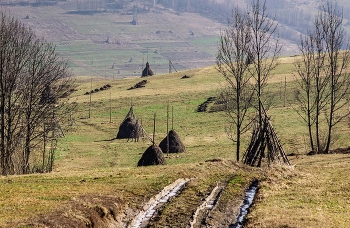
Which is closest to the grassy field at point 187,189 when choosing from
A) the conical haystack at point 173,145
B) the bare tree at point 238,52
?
the conical haystack at point 173,145

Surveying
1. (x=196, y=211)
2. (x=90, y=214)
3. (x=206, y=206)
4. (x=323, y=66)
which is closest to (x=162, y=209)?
(x=196, y=211)

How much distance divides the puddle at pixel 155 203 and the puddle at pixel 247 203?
11.8ft

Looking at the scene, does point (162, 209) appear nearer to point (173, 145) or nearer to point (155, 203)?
point (155, 203)

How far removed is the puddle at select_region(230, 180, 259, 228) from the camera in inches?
993

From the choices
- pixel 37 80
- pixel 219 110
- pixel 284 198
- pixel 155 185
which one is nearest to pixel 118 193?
pixel 155 185

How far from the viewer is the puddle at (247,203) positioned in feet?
82.8

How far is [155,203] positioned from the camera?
91.8 ft

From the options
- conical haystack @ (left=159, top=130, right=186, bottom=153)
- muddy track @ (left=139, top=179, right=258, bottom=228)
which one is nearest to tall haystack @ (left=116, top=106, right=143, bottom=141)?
conical haystack @ (left=159, top=130, right=186, bottom=153)

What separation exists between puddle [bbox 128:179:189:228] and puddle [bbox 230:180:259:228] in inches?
142

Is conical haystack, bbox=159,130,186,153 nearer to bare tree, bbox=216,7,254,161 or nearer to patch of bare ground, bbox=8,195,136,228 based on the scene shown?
bare tree, bbox=216,7,254,161

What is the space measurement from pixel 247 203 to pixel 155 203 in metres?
4.60

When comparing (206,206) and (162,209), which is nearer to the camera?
(162,209)

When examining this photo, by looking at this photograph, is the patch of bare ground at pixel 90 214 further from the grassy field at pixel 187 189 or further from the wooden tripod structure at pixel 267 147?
the wooden tripod structure at pixel 267 147

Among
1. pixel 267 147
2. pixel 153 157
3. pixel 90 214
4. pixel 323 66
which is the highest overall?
pixel 323 66
